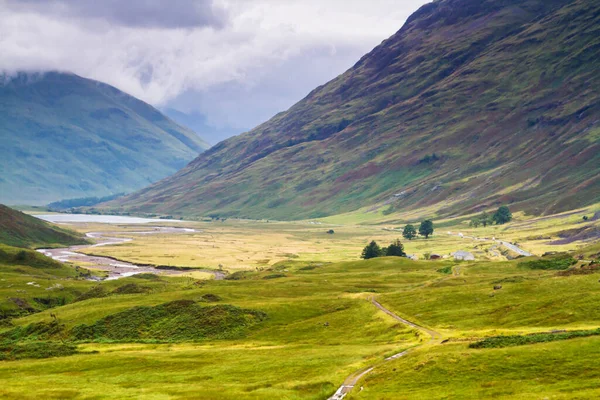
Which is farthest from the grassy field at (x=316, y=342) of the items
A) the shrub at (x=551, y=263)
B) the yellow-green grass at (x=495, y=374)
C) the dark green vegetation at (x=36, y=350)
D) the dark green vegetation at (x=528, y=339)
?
the dark green vegetation at (x=36, y=350)

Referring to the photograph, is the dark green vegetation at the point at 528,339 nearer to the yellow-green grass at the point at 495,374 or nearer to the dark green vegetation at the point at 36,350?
the yellow-green grass at the point at 495,374

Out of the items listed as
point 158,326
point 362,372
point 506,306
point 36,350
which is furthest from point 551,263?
point 36,350

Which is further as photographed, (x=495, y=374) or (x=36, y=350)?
(x=36, y=350)

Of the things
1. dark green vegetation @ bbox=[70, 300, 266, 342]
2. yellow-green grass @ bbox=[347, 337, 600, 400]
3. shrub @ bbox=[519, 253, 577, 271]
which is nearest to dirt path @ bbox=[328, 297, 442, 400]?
yellow-green grass @ bbox=[347, 337, 600, 400]

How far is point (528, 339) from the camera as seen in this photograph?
61.4 meters

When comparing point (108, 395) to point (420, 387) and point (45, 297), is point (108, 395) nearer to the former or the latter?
point (420, 387)

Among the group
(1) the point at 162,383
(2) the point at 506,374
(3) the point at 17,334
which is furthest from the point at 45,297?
(2) the point at 506,374

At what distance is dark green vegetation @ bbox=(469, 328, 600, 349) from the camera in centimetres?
5966

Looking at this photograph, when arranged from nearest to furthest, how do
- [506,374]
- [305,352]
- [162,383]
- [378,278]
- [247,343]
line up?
[506,374] < [162,383] < [305,352] < [247,343] < [378,278]

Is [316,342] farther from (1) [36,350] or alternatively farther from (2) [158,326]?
(1) [36,350]

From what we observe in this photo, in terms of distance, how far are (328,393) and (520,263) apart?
112624 mm

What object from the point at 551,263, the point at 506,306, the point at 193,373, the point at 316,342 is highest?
the point at 506,306

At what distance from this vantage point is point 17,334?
108812mm

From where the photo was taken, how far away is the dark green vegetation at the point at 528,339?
196 ft
